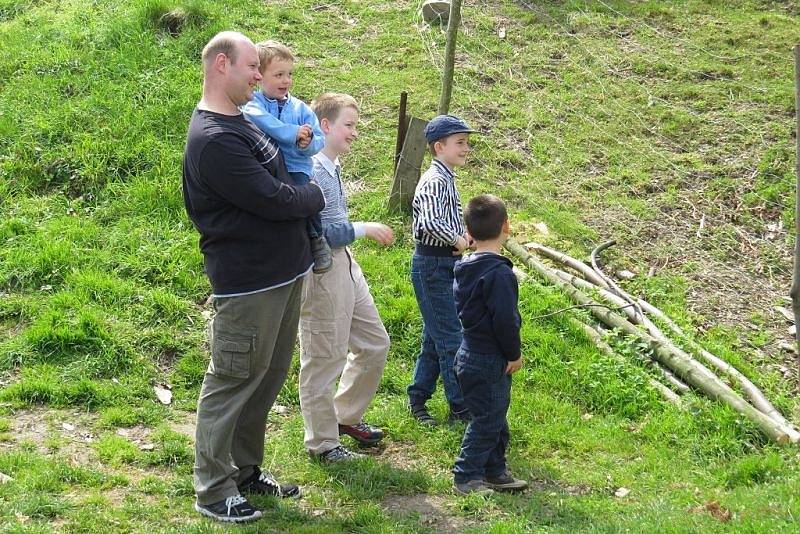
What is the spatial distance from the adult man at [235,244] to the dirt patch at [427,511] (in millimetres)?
839

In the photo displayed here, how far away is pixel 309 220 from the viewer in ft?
17.2

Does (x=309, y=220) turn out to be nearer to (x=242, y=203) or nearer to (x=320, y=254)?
(x=320, y=254)

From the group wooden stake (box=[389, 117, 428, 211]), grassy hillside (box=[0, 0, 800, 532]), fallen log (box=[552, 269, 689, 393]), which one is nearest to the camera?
grassy hillside (box=[0, 0, 800, 532])

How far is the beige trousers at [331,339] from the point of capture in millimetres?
5668

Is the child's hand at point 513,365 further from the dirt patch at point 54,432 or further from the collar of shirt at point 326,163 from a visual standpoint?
the dirt patch at point 54,432

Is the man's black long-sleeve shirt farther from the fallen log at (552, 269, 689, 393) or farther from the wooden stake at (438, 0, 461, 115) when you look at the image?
the wooden stake at (438, 0, 461, 115)

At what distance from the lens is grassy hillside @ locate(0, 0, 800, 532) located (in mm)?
5523

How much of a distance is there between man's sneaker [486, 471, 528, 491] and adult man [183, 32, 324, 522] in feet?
4.72

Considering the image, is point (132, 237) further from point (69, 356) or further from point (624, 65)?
point (624, 65)

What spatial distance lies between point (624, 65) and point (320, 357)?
7404 mm

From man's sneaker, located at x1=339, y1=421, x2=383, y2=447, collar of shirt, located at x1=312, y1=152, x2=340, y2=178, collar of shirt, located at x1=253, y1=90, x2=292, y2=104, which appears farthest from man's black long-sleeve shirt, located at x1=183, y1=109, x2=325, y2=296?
man's sneaker, located at x1=339, y1=421, x2=383, y2=447

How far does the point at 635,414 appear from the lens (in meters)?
6.91

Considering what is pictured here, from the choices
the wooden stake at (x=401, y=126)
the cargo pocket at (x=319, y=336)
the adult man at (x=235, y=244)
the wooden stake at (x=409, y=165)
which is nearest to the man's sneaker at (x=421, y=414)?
the cargo pocket at (x=319, y=336)

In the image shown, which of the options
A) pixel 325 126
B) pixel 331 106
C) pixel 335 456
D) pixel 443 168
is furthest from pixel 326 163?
pixel 335 456
